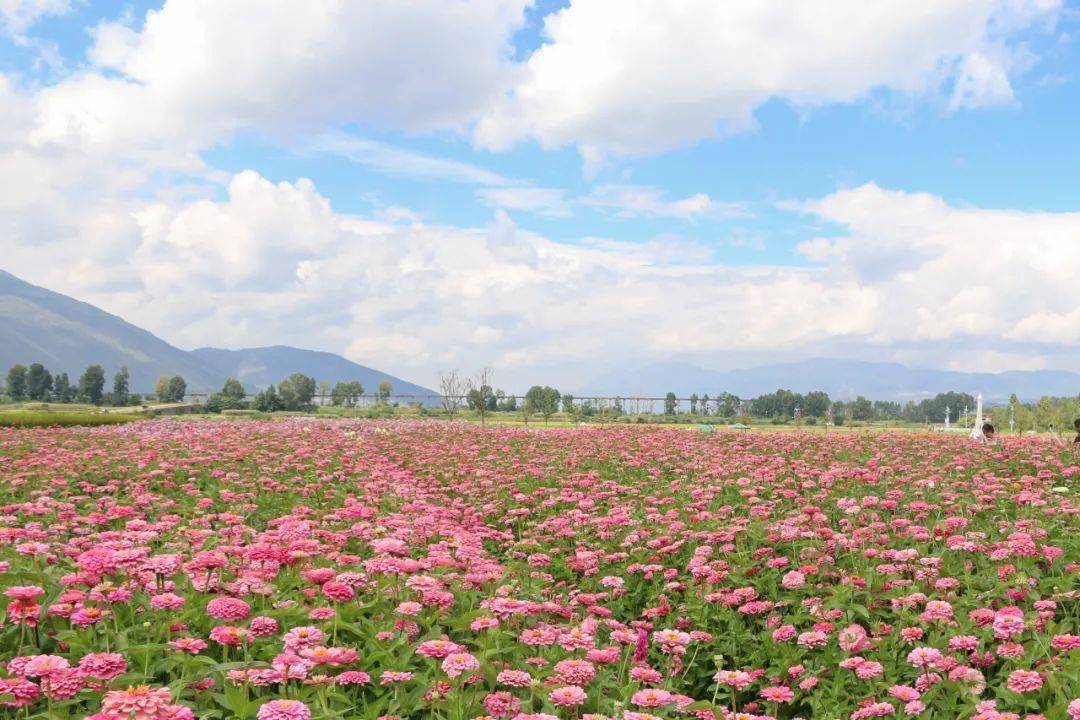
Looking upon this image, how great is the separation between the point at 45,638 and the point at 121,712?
5.43 ft

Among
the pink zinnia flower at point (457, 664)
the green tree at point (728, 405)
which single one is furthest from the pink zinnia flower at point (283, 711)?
the green tree at point (728, 405)

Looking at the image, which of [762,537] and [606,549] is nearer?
[762,537]

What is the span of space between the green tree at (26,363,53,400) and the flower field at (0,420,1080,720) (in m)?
122

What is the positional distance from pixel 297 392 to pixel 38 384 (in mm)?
56385

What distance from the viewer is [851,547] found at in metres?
6.66

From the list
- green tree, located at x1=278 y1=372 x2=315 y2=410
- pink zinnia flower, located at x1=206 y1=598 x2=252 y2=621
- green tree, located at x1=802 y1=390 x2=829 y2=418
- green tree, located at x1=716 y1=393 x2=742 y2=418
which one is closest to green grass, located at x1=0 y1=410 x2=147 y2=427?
pink zinnia flower, located at x1=206 y1=598 x2=252 y2=621

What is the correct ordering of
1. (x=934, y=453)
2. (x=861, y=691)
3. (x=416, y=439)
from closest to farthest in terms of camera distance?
(x=861, y=691), (x=934, y=453), (x=416, y=439)

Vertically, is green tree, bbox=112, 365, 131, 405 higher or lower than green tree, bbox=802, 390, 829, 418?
lower

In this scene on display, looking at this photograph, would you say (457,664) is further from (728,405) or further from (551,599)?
(728,405)

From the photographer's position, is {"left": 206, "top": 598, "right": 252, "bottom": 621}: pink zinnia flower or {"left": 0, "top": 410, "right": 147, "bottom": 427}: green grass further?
{"left": 0, "top": 410, "right": 147, "bottom": 427}: green grass

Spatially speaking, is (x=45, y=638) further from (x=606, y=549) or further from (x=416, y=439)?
(x=416, y=439)

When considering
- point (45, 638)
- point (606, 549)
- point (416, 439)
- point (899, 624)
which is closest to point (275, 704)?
point (45, 638)

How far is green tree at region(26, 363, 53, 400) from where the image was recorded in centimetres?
11338

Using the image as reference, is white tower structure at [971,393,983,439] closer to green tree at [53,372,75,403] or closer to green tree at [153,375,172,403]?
green tree at [153,375,172,403]
